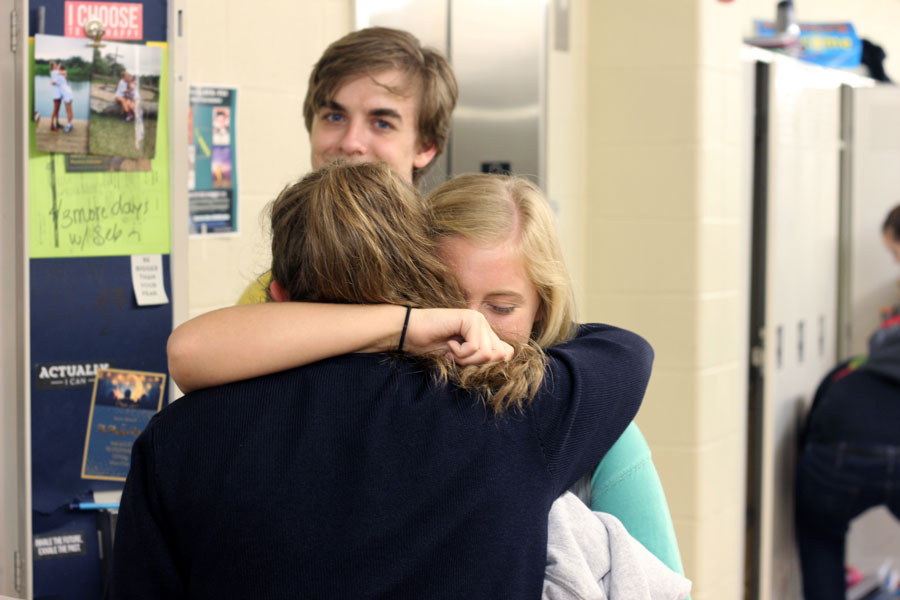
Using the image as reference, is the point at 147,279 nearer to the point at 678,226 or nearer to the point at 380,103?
the point at 380,103

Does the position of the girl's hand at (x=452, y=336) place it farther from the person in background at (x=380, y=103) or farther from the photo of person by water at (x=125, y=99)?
the photo of person by water at (x=125, y=99)

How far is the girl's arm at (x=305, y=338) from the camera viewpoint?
3.22ft

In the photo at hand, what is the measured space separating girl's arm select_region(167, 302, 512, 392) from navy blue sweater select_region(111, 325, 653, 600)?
0.07 ft

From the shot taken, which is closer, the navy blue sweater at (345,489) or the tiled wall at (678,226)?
the navy blue sweater at (345,489)

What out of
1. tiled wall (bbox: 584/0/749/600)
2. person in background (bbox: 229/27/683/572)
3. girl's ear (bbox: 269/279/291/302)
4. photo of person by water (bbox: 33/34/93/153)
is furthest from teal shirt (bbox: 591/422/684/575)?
→ tiled wall (bbox: 584/0/749/600)

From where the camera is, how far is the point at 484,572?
3.12ft

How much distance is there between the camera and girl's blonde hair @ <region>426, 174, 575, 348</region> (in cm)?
114

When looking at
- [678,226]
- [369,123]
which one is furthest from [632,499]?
[678,226]

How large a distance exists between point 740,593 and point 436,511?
279 centimetres

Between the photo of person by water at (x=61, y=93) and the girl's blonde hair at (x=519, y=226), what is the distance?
73 cm

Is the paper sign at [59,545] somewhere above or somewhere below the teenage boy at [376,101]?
below

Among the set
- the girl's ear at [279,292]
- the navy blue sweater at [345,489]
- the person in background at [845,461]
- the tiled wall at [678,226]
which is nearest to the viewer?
the navy blue sweater at [345,489]

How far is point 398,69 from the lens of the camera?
5.61 ft

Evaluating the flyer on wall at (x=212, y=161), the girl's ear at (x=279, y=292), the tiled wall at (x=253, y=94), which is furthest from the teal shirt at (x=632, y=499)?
the flyer on wall at (x=212, y=161)
